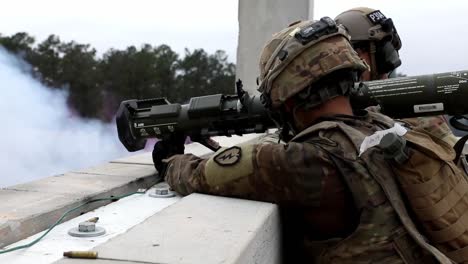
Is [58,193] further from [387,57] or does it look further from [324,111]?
[387,57]

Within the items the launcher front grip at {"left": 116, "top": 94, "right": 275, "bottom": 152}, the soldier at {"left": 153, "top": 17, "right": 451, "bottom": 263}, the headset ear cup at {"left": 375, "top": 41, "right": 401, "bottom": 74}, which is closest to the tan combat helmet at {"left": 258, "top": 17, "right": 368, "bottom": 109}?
the soldier at {"left": 153, "top": 17, "right": 451, "bottom": 263}

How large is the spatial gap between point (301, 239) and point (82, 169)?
156cm

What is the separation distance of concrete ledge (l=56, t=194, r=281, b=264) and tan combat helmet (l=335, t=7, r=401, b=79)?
5.86 feet

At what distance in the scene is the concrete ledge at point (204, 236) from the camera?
4.14 ft

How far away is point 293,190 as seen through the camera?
5.82 feet

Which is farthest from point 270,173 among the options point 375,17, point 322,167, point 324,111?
point 375,17

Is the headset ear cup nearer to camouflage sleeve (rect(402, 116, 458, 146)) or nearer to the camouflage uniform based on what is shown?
camouflage sleeve (rect(402, 116, 458, 146))

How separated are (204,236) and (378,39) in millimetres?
2242

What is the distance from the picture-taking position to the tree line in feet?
36.3

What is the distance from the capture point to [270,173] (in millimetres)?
1780

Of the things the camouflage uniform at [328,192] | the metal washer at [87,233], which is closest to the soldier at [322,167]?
the camouflage uniform at [328,192]

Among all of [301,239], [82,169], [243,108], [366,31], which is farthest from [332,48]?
[82,169]

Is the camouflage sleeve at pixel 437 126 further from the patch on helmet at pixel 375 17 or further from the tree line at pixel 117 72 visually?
the tree line at pixel 117 72

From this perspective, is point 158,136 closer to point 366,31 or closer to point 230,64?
point 366,31
